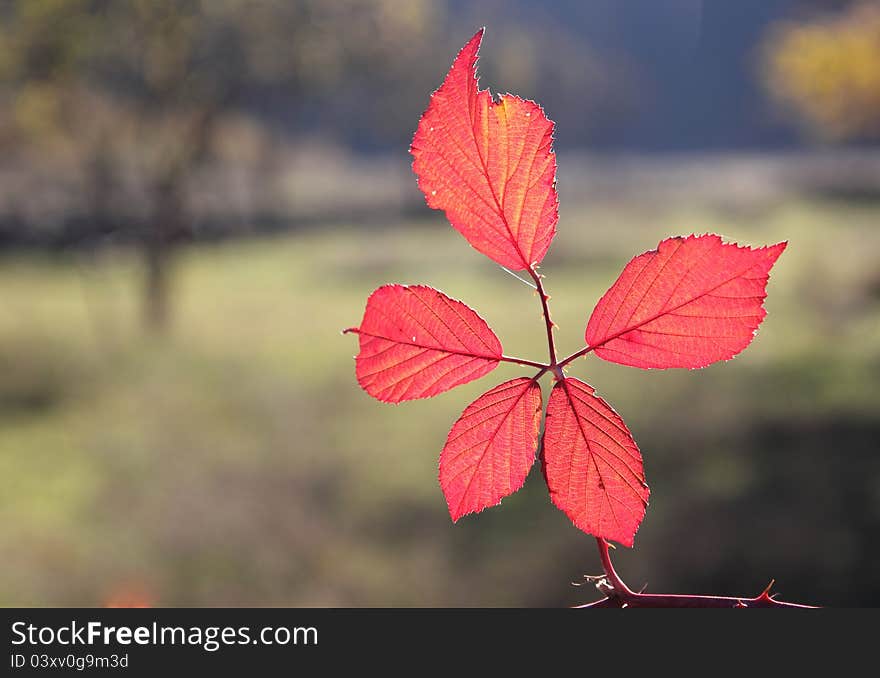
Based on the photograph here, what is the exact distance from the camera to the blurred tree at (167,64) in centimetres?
552

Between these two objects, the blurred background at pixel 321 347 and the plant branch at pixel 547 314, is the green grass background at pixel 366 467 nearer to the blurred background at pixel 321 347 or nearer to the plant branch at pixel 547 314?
the blurred background at pixel 321 347

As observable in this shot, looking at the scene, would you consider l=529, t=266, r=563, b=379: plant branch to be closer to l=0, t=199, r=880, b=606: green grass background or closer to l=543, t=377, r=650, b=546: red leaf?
l=543, t=377, r=650, b=546: red leaf

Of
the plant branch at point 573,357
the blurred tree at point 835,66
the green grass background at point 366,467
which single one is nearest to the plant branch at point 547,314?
the plant branch at point 573,357

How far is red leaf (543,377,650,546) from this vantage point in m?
0.19

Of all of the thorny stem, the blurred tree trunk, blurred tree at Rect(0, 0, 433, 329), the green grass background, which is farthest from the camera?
the blurred tree trunk

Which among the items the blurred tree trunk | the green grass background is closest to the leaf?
the green grass background

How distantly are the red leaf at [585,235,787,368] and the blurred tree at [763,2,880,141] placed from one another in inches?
384

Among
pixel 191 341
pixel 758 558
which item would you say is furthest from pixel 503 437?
pixel 191 341

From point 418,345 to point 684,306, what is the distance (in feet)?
0.20

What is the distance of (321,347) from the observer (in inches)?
238

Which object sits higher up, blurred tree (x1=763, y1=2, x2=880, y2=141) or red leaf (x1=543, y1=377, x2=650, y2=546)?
blurred tree (x1=763, y1=2, x2=880, y2=141)

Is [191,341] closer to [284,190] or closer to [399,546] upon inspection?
[399,546]

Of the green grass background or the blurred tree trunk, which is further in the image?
the blurred tree trunk

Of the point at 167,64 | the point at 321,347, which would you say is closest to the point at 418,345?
the point at 321,347
